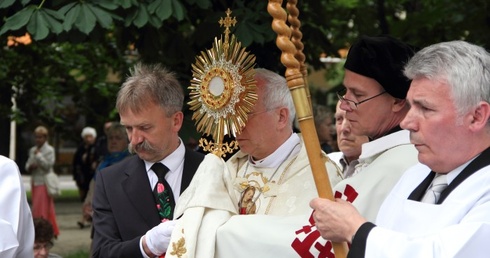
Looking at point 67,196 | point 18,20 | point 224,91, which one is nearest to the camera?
point 224,91

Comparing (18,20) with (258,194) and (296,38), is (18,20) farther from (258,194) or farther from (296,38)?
(296,38)

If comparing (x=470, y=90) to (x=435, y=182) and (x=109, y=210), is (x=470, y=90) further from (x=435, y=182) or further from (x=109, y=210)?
(x=109, y=210)

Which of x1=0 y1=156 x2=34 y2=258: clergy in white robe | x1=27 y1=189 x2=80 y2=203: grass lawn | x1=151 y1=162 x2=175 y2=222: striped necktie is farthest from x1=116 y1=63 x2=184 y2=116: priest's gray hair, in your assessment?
x1=27 y1=189 x2=80 y2=203: grass lawn

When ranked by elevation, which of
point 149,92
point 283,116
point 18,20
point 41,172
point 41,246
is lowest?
point 41,172

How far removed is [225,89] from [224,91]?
1 cm

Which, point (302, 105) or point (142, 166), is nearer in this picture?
point (302, 105)

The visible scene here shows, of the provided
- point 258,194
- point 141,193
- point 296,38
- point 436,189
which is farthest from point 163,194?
point 436,189

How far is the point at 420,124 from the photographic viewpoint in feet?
11.4

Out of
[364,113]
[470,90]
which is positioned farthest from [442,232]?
[364,113]

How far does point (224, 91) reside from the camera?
4.39 meters

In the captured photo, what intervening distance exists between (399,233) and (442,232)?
18cm

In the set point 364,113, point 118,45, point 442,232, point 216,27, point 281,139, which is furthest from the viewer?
point 118,45

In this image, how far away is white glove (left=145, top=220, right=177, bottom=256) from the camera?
460cm

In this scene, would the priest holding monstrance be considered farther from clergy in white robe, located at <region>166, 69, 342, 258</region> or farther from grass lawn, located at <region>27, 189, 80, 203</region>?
grass lawn, located at <region>27, 189, 80, 203</region>
